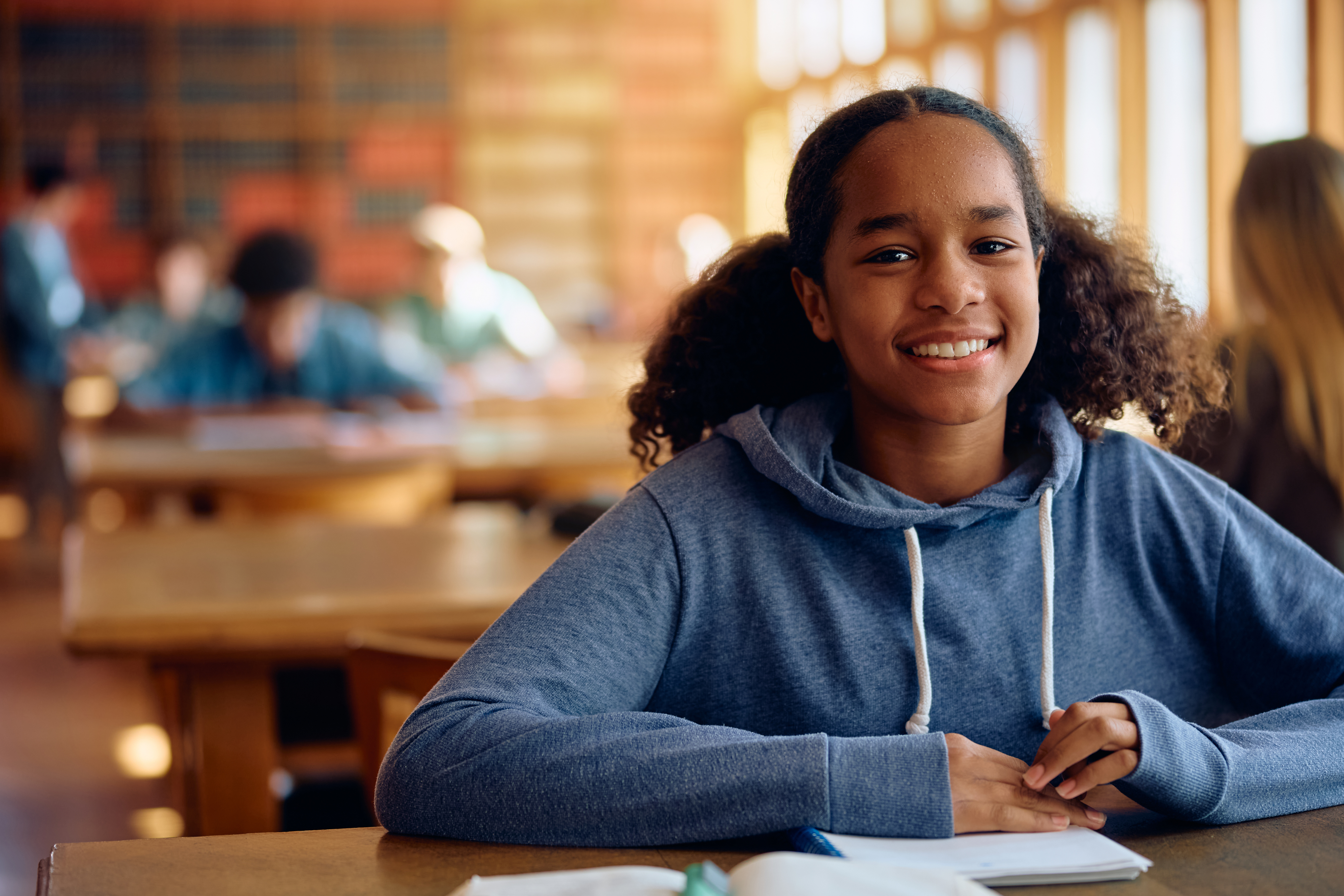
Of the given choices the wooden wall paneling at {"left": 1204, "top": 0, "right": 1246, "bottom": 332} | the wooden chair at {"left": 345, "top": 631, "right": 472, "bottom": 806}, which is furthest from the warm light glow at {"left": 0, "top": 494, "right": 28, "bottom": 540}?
the wooden chair at {"left": 345, "top": 631, "right": 472, "bottom": 806}

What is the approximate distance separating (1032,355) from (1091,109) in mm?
4253

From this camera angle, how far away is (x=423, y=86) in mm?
8562

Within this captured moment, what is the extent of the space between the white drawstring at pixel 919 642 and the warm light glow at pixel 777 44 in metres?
7.25

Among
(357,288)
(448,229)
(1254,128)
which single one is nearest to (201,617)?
(1254,128)

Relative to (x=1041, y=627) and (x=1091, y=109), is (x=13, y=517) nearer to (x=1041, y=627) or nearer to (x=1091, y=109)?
(x=1091, y=109)

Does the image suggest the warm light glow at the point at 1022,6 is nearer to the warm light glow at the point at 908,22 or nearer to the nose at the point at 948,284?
the warm light glow at the point at 908,22

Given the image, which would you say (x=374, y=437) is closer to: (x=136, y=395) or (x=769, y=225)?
(x=136, y=395)

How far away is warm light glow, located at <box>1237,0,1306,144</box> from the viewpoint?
3.93 metres

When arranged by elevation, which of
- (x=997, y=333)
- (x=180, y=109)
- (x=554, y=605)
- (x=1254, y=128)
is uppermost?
(x=180, y=109)

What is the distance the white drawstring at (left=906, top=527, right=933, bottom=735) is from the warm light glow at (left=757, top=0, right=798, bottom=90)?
725 cm

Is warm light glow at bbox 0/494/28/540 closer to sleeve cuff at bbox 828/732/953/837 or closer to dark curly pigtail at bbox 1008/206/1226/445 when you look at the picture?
dark curly pigtail at bbox 1008/206/1226/445

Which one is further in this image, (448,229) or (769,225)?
(448,229)

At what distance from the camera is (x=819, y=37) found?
7789 mm

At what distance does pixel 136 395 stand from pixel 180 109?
4.98 meters
